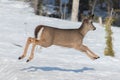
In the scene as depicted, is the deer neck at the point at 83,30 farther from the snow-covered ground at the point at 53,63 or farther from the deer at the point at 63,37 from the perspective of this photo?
the snow-covered ground at the point at 53,63

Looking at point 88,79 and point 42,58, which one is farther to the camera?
point 42,58

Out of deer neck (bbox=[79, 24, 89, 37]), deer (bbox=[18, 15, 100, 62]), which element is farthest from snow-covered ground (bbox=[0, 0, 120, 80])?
deer neck (bbox=[79, 24, 89, 37])

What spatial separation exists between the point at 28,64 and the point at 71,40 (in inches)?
86.6

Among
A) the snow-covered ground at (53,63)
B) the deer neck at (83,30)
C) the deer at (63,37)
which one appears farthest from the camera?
the snow-covered ground at (53,63)

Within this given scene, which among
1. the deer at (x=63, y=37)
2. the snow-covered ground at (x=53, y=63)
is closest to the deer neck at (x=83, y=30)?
the deer at (x=63, y=37)

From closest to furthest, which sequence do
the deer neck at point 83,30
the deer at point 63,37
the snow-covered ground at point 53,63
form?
the deer at point 63,37 < the deer neck at point 83,30 < the snow-covered ground at point 53,63

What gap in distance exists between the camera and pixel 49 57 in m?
14.7

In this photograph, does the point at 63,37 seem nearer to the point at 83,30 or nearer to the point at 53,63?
the point at 83,30

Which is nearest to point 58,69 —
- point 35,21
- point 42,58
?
point 42,58

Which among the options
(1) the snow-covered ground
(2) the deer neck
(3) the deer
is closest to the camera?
(3) the deer

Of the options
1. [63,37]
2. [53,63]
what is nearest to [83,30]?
[63,37]

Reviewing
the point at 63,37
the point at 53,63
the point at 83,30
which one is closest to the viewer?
the point at 63,37

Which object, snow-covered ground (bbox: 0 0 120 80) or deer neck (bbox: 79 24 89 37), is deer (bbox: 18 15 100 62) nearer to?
deer neck (bbox: 79 24 89 37)

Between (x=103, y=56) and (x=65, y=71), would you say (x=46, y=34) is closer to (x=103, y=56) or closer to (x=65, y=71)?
(x=65, y=71)
